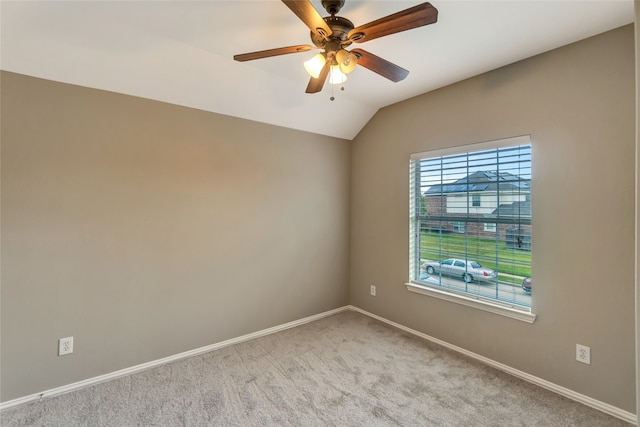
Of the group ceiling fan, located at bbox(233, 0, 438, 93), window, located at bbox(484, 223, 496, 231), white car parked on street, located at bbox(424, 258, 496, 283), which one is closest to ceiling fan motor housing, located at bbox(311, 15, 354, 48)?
ceiling fan, located at bbox(233, 0, 438, 93)

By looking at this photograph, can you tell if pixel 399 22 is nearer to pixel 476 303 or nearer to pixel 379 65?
pixel 379 65

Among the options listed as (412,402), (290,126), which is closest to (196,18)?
(290,126)

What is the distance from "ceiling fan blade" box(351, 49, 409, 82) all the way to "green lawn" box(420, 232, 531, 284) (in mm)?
1701

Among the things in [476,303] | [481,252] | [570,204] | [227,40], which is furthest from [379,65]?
[476,303]

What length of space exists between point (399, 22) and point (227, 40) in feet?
4.30

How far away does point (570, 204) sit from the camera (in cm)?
206

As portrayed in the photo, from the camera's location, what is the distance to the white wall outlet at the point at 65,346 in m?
2.06

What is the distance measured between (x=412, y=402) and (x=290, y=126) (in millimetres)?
2802

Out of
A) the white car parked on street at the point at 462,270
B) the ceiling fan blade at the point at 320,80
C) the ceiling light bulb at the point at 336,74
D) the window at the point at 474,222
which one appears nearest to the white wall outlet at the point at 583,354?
the window at the point at 474,222

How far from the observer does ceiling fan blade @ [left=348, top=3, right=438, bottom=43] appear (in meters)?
1.24

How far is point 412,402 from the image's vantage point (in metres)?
1.99

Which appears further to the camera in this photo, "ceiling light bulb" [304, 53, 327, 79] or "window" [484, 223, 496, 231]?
"window" [484, 223, 496, 231]

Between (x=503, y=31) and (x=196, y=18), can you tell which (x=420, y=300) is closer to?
(x=503, y=31)

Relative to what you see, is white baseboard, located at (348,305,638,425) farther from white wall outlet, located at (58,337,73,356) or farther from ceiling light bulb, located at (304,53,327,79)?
white wall outlet, located at (58,337,73,356)
